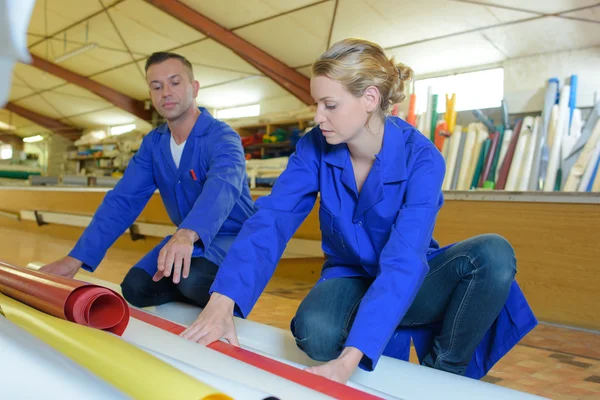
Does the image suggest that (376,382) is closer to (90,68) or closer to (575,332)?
(575,332)

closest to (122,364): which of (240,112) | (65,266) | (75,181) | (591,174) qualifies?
(65,266)

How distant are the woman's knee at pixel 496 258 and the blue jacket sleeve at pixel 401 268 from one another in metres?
0.16

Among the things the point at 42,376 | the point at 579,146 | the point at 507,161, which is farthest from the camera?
the point at 507,161

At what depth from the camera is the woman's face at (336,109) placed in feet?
A: 4.00

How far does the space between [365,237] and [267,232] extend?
26 centimetres

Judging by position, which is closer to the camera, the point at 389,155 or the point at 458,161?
the point at 389,155

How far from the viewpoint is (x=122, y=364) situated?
58 centimetres

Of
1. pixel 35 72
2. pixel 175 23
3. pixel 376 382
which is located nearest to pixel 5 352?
pixel 376 382

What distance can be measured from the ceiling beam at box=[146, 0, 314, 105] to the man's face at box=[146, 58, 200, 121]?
6.17 meters

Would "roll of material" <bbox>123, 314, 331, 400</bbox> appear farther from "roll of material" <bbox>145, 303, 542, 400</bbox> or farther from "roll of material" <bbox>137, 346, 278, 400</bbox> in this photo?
"roll of material" <bbox>145, 303, 542, 400</bbox>

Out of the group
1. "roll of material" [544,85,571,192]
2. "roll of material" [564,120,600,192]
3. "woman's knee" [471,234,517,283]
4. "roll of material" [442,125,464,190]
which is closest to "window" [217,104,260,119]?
"roll of material" [442,125,464,190]

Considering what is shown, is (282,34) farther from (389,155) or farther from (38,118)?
(38,118)

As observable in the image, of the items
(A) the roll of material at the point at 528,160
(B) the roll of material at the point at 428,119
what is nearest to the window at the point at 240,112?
(B) the roll of material at the point at 428,119

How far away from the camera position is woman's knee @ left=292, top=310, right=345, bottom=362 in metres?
1.29
